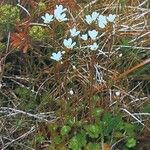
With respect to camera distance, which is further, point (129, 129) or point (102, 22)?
point (102, 22)

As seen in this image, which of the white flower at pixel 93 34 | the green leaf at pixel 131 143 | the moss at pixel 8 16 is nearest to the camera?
the green leaf at pixel 131 143

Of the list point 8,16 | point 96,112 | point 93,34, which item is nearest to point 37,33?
point 8,16

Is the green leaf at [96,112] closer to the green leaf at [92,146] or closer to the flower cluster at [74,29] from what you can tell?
the green leaf at [92,146]

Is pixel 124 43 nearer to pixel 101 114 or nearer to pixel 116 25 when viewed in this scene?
pixel 116 25

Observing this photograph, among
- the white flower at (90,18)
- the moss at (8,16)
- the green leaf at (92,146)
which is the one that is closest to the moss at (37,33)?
the moss at (8,16)

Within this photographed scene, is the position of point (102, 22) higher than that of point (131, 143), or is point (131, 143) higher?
point (102, 22)

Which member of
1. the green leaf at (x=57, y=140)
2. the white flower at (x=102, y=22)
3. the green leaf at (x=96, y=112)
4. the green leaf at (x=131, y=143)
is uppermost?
the white flower at (x=102, y=22)

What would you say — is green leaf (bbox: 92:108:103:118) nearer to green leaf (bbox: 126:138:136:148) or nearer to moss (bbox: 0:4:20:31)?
green leaf (bbox: 126:138:136:148)

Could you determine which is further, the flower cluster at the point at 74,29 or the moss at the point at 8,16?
the moss at the point at 8,16

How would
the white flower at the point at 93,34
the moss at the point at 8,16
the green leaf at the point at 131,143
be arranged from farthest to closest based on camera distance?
the moss at the point at 8,16, the white flower at the point at 93,34, the green leaf at the point at 131,143

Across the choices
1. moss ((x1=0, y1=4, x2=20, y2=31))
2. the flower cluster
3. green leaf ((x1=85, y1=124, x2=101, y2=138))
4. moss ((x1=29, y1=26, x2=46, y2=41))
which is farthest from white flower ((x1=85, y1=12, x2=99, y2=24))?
green leaf ((x1=85, y1=124, x2=101, y2=138))

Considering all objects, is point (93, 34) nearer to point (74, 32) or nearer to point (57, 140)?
point (74, 32)

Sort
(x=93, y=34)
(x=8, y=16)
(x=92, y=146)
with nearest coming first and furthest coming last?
(x=92, y=146)
(x=93, y=34)
(x=8, y=16)
